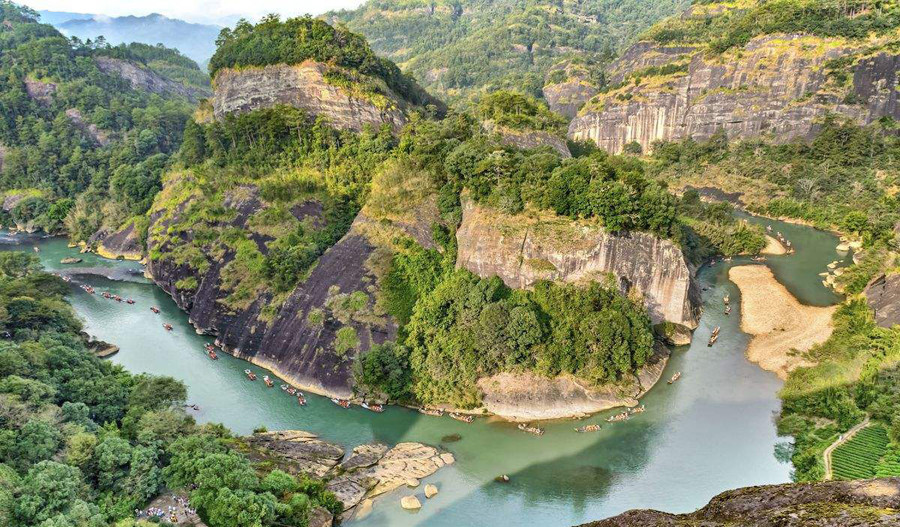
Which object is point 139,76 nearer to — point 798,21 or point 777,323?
point 798,21

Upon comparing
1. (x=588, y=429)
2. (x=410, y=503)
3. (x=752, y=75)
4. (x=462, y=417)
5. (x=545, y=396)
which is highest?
(x=752, y=75)

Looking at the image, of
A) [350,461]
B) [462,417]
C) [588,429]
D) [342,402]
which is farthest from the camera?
[342,402]

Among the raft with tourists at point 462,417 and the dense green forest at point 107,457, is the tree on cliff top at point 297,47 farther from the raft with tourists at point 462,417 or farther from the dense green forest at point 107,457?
the raft with tourists at point 462,417

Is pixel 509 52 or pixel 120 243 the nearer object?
pixel 120 243

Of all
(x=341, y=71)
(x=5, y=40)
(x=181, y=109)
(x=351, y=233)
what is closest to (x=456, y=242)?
(x=351, y=233)

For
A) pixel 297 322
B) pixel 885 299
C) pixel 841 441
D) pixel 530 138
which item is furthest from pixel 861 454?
pixel 530 138

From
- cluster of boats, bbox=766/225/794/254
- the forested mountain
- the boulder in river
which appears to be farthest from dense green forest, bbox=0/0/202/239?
cluster of boats, bbox=766/225/794/254

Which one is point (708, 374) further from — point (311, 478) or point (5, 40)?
point (5, 40)
